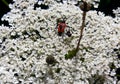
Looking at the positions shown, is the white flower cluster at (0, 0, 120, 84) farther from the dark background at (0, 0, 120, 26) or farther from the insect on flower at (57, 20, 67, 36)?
the dark background at (0, 0, 120, 26)

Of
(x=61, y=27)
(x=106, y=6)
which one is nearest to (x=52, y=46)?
(x=61, y=27)

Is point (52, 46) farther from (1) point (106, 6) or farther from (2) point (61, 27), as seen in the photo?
(1) point (106, 6)

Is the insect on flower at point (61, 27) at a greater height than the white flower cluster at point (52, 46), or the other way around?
the insect on flower at point (61, 27)

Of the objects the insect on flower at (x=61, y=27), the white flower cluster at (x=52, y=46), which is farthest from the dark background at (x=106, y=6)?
the insect on flower at (x=61, y=27)

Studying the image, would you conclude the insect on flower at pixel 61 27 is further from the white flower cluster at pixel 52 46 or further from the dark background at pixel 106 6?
the dark background at pixel 106 6

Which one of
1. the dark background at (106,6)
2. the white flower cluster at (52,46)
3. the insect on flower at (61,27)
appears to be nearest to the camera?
the white flower cluster at (52,46)

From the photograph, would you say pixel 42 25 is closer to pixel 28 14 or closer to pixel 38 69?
pixel 28 14

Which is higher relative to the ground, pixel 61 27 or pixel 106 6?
pixel 61 27

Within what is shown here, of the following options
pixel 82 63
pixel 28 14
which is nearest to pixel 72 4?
pixel 28 14

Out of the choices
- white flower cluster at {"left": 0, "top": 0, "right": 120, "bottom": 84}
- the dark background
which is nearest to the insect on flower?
white flower cluster at {"left": 0, "top": 0, "right": 120, "bottom": 84}
